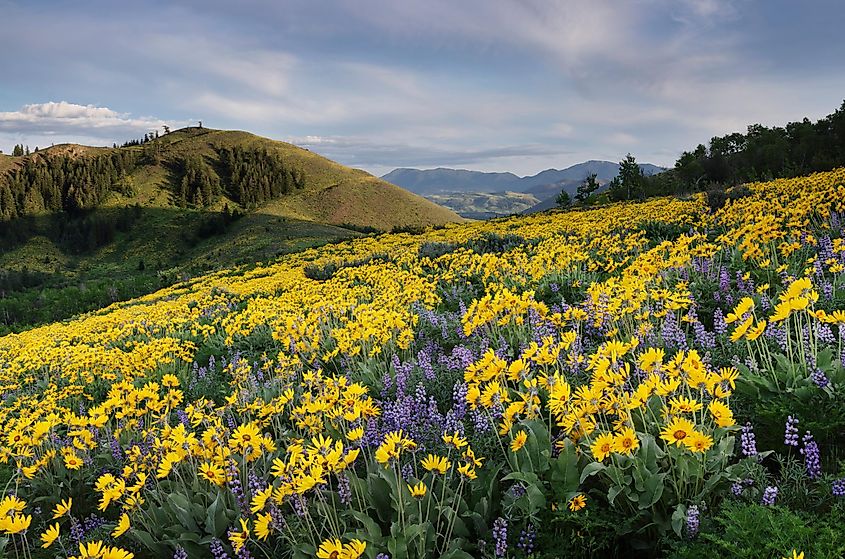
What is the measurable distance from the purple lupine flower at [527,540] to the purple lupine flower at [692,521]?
63 cm

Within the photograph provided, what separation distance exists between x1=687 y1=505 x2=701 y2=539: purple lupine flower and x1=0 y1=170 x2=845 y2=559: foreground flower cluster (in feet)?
0.13

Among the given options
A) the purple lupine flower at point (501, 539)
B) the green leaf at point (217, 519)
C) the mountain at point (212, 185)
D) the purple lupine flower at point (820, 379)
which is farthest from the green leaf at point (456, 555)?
the mountain at point (212, 185)

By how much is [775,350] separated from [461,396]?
2263mm

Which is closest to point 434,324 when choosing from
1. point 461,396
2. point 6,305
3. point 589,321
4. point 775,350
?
point 589,321

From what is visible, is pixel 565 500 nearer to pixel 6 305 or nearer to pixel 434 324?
pixel 434 324

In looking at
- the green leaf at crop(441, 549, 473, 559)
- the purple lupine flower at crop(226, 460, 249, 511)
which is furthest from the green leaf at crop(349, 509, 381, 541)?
the purple lupine flower at crop(226, 460, 249, 511)

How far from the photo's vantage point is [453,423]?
10.5ft

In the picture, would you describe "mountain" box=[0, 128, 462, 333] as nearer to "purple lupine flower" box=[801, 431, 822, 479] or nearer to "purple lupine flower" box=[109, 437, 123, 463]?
"purple lupine flower" box=[109, 437, 123, 463]

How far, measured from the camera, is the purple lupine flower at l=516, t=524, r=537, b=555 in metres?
2.29

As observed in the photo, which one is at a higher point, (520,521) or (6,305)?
(520,521)

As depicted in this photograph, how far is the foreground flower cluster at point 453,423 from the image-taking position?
2363mm

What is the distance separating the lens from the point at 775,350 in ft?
12.1

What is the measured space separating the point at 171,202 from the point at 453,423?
88.5m

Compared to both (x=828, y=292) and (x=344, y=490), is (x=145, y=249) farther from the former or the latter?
(x=828, y=292)
